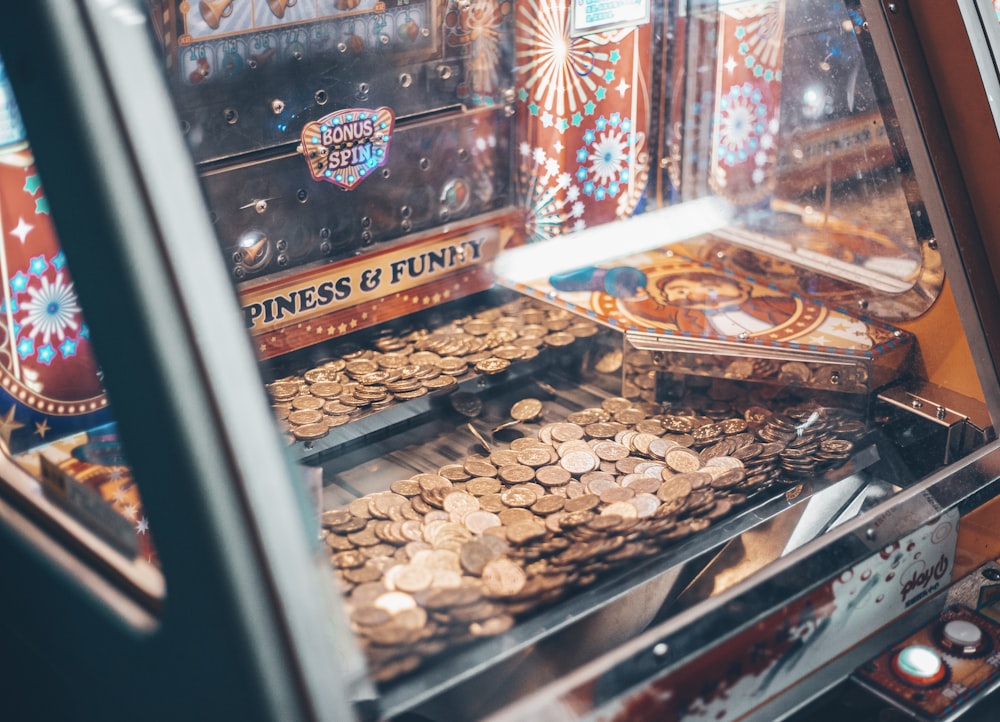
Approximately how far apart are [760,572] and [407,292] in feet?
3.51

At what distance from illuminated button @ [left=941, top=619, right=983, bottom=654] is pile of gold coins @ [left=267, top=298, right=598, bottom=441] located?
2.94 feet

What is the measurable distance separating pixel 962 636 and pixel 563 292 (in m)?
1.07

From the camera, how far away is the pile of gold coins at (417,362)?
208 centimetres

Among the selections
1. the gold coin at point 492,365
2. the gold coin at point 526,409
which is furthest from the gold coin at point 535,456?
the gold coin at point 492,365

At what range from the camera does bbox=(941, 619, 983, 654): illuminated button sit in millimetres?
1775

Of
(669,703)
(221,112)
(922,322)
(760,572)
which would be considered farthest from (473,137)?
(669,703)

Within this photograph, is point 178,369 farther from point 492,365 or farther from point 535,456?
point 492,365

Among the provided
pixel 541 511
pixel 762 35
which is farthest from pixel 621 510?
pixel 762 35

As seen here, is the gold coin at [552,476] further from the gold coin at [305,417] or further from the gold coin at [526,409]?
the gold coin at [305,417]

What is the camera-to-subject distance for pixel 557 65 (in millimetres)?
2486

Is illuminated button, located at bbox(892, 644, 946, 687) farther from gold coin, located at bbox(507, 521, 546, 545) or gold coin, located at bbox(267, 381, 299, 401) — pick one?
gold coin, located at bbox(267, 381, 299, 401)

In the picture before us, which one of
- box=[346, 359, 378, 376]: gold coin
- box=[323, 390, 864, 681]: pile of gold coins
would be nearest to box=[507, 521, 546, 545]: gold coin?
box=[323, 390, 864, 681]: pile of gold coins

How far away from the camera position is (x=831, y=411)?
2123mm

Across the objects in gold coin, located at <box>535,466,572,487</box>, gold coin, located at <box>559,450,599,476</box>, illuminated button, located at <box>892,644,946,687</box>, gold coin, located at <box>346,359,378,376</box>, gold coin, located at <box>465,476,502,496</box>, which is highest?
gold coin, located at <box>346,359,378,376</box>
